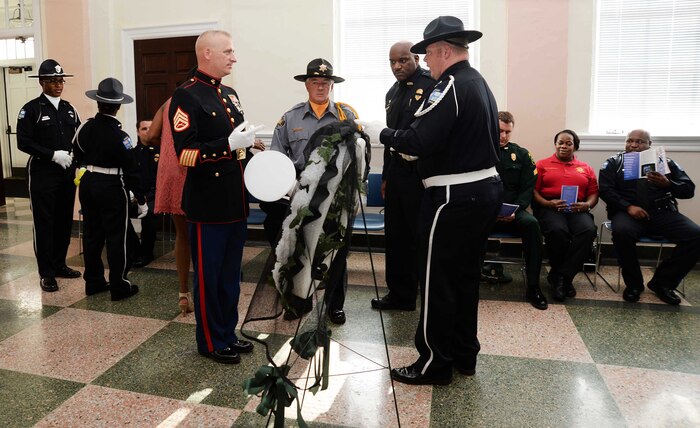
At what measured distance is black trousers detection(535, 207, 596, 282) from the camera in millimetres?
4102

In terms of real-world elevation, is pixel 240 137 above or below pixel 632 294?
above

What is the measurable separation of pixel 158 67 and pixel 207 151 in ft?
13.4

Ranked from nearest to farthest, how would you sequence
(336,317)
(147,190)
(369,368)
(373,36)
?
(369,368), (336,317), (147,190), (373,36)

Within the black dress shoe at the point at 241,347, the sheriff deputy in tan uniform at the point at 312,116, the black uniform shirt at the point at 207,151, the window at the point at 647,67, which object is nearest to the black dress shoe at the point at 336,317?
the sheriff deputy in tan uniform at the point at 312,116

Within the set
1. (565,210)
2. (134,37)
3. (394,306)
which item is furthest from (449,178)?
(134,37)

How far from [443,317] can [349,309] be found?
4.36ft

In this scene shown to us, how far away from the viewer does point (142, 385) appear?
2.72m

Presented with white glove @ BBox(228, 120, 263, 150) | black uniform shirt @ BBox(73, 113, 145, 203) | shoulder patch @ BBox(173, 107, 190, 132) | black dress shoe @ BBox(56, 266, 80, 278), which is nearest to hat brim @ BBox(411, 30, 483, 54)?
white glove @ BBox(228, 120, 263, 150)

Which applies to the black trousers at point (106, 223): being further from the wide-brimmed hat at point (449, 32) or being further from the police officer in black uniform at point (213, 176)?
the wide-brimmed hat at point (449, 32)

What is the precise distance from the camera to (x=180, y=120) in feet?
8.70

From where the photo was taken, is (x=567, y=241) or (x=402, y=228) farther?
(x=567, y=241)

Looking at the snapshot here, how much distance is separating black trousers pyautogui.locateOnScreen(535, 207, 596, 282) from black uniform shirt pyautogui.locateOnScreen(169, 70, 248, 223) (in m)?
2.48

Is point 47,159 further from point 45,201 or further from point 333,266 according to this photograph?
point 333,266

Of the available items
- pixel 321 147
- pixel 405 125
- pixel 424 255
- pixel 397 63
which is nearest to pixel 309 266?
pixel 321 147
